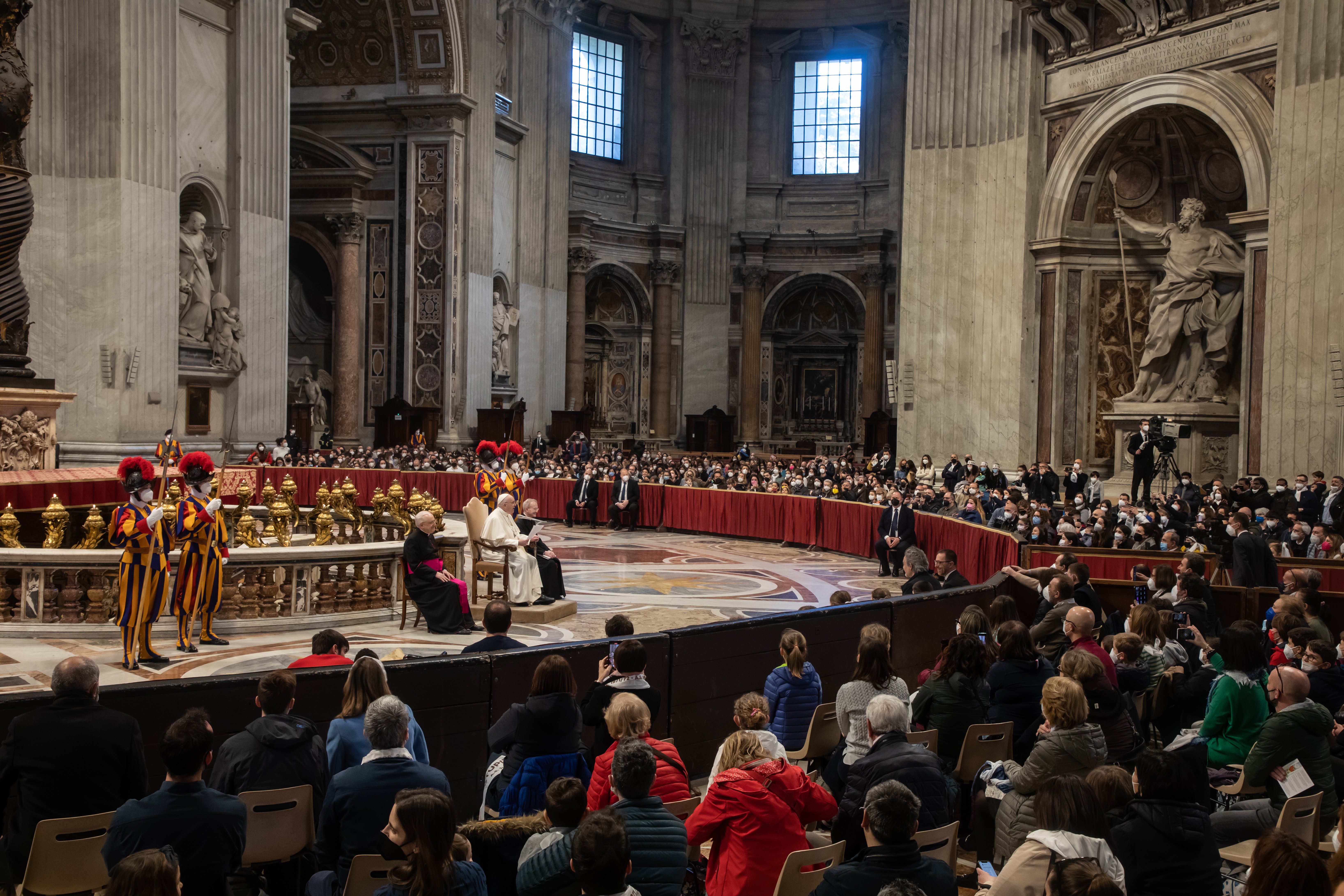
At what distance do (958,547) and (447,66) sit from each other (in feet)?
73.6

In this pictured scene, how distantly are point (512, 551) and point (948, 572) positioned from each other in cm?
482

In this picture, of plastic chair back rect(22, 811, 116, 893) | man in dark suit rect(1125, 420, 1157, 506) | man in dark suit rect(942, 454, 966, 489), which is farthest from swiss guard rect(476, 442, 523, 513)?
man in dark suit rect(942, 454, 966, 489)

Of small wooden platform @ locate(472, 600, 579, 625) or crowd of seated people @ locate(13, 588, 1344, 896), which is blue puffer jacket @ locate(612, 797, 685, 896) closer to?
crowd of seated people @ locate(13, 588, 1344, 896)

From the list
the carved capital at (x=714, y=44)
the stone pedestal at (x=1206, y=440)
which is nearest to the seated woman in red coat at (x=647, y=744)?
the stone pedestal at (x=1206, y=440)

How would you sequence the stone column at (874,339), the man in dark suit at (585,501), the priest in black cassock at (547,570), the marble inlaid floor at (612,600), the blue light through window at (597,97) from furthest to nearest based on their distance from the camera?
the stone column at (874,339)
the blue light through window at (597,97)
the man in dark suit at (585,501)
the priest in black cassock at (547,570)
the marble inlaid floor at (612,600)

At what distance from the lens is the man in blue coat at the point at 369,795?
453 centimetres

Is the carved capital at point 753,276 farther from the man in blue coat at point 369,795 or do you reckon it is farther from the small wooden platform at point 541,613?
the man in blue coat at point 369,795

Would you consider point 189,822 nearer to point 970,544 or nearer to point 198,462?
point 198,462

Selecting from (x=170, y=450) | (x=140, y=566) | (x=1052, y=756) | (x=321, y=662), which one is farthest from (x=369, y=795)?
(x=170, y=450)

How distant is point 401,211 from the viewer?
34375 millimetres

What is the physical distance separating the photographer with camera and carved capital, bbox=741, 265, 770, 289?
78.7ft

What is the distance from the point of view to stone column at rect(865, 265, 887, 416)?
42.8m

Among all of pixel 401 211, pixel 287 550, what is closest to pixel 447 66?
pixel 401 211

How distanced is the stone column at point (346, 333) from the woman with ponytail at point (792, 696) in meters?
28.8
